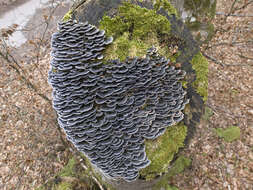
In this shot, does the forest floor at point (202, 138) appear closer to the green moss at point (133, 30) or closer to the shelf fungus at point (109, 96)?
the shelf fungus at point (109, 96)

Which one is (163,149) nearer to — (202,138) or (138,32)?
(138,32)

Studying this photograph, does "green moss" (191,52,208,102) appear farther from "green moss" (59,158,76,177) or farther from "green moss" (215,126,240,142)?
"green moss" (59,158,76,177)

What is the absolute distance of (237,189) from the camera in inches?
163

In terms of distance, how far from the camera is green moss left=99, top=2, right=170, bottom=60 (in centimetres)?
225

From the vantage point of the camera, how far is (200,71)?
282cm

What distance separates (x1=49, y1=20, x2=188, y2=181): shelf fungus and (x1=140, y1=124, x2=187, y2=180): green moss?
28cm

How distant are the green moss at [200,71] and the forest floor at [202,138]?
2.60 metres

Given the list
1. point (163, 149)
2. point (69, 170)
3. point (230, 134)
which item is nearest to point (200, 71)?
point (163, 149)

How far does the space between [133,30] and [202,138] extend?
14.5ft

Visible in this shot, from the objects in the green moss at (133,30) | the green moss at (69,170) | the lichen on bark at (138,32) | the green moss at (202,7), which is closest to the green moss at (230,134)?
the lichen on bark at (138,32)

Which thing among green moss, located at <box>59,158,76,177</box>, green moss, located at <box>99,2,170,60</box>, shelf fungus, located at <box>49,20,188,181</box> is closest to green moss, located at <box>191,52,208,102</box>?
shelf fungus, located at <box>49,20,188,181</box>

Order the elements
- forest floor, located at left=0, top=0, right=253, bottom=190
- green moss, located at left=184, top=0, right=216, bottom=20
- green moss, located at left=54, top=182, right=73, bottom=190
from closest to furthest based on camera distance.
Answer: green moss, located at left=54, top=182, right=73, bottom=190, forest floor, located at left=0, top=0, right=253, bottom=190, green moss, located at left=184, top=0, right=216, bottom=20

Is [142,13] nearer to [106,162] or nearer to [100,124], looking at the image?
[100,124]

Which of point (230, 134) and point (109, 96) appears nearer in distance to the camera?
point (109, 96)
